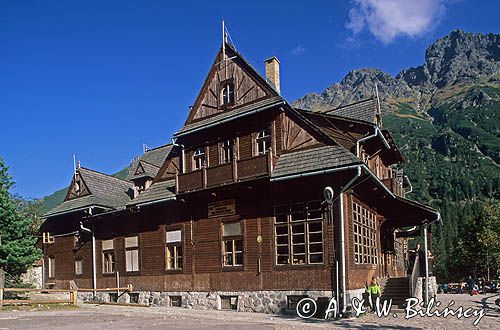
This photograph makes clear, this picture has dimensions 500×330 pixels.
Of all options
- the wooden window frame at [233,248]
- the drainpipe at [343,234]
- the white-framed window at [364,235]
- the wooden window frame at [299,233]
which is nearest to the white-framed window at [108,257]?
the wooden window frame at [233,248]

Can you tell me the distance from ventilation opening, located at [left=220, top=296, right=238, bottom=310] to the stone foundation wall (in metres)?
0.10

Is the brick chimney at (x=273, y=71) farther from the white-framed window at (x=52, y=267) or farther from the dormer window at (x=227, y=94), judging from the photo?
the white-framed window at (x=52, y=267)

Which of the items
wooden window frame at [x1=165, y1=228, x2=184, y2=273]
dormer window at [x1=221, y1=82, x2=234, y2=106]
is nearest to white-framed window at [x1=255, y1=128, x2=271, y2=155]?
dormer window at [x1=221, y1=82, x2=234, y2=106]

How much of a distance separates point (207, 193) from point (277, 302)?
5.74 meters

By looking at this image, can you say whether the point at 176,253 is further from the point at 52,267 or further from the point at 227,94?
the point at 52,267

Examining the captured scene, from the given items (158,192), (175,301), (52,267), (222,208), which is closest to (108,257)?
(52,267)

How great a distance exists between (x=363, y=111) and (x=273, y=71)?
4756 millimetres

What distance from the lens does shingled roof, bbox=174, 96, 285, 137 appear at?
23.3 m

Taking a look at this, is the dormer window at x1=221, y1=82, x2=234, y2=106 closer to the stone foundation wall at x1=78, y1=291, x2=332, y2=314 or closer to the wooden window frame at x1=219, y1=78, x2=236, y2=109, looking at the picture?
the wooden window frame at x1=219, y1=78, x2=236, y2=109

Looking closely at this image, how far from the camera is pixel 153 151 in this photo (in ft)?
113

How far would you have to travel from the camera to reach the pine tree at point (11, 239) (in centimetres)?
2852

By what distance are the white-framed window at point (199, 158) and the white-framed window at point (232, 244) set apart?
3.44m

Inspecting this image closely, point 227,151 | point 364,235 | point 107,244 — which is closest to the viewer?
point 364,235

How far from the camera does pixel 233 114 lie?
24656 millimetres
